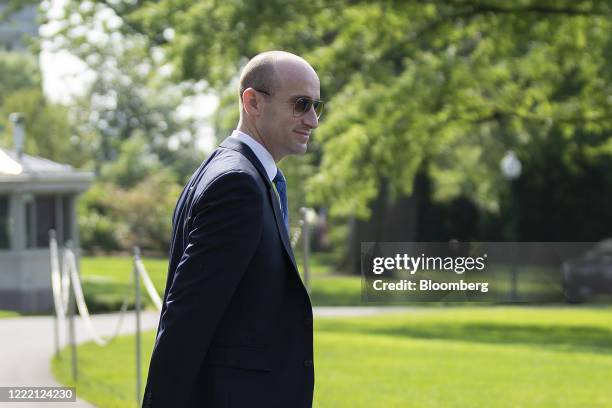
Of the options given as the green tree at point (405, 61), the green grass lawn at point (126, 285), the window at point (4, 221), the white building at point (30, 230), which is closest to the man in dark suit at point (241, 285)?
the green grass lawn at point (126, 285)

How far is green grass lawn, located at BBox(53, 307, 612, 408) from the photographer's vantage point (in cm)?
1157

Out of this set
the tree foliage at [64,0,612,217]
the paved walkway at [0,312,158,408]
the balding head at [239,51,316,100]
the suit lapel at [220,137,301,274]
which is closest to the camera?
the suit lapel at [220,137,301,274]

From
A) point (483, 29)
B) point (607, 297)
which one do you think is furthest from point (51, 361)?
point (483, 29)

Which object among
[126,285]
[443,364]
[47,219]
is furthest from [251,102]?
[126,285]

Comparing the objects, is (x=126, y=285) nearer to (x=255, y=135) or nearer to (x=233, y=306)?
(x=255, y=135)

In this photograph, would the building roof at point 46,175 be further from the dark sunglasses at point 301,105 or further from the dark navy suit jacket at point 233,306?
the dark navy suit jacket at point 233,306

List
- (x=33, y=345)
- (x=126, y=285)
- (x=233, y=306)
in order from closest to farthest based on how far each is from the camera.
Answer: (x=233, y=306), (x=33, y=345), (x=126, y=285)

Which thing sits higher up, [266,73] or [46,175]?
[46,175]

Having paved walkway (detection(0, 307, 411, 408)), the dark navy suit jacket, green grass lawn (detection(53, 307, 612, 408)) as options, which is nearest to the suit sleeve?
the dark navy suit jacket

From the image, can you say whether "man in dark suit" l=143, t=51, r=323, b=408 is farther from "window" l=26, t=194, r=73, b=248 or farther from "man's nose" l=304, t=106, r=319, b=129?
"window" l=26, t=194, r=73, b=248

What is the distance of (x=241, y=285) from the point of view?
3.69 metres

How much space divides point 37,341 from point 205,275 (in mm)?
14882

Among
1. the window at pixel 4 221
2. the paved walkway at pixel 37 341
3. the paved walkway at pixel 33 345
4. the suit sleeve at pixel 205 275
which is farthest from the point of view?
the window at pixel 4 221

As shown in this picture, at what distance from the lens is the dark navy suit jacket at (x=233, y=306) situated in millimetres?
3598
